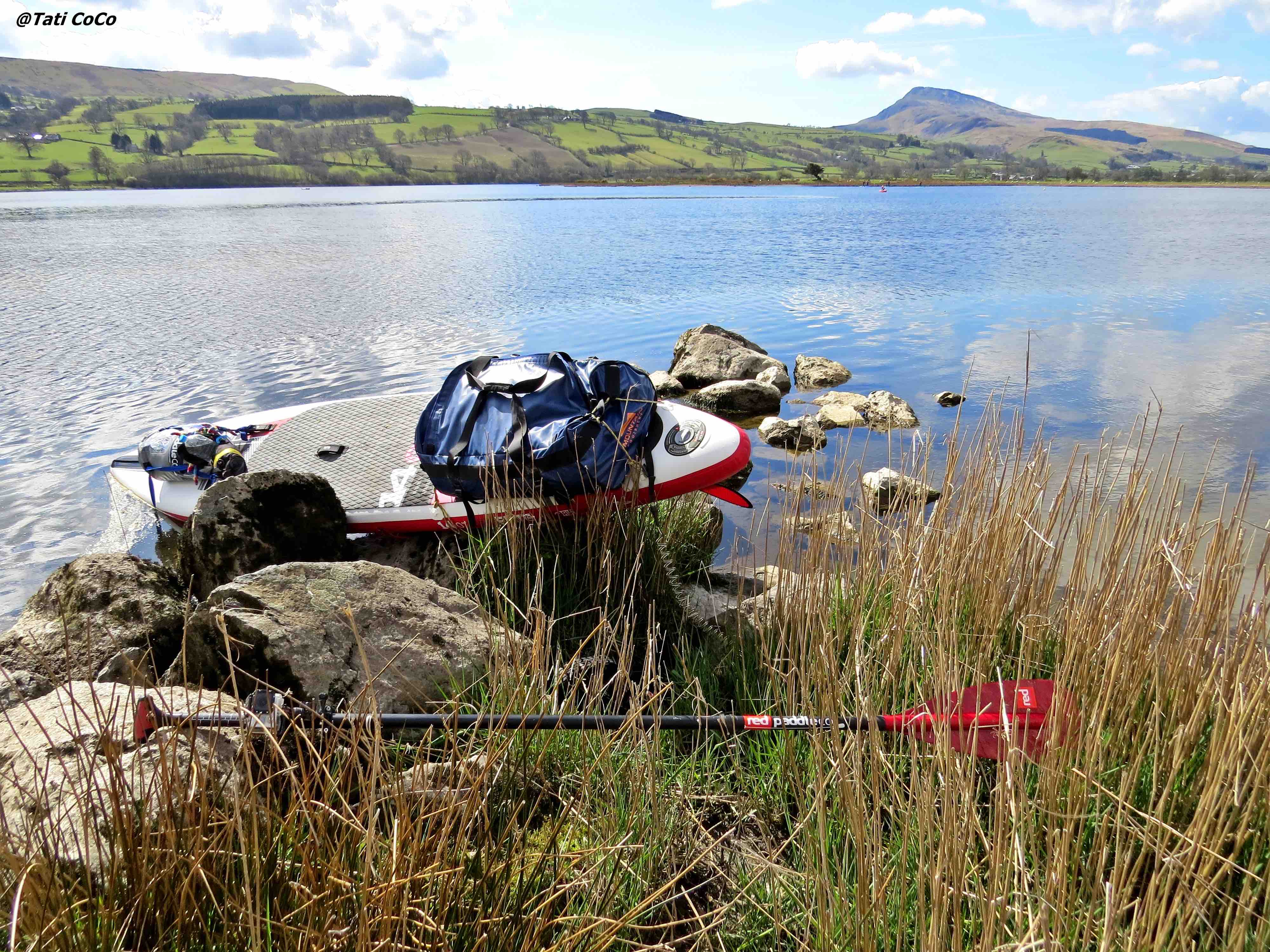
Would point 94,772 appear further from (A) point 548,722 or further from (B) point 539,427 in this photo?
(B) point 539,427

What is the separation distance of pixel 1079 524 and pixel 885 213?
167ft

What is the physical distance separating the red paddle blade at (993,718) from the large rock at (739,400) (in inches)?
342

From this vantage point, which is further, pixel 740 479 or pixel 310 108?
pixel 310 108

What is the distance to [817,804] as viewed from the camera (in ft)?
6.64

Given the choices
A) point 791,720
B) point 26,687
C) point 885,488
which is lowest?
point 885,488

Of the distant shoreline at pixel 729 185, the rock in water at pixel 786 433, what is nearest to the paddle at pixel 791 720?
the rock in water at pixel 786 433

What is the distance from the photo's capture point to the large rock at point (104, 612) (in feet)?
12.0

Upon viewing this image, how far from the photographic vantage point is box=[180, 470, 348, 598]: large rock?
14.7ft

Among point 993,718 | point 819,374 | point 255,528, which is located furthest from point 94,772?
point 819,374

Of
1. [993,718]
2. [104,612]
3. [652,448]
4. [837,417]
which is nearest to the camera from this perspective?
[993,718]

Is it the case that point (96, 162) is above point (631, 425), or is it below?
above

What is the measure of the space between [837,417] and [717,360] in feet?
8.80

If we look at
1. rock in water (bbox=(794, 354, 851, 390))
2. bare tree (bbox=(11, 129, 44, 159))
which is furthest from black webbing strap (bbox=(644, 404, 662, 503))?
bare tree (bbox=(11, 129, 44, 159))

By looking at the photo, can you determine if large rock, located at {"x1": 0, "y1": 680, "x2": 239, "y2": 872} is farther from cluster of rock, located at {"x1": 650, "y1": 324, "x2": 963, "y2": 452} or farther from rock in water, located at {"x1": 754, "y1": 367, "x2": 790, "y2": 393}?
rock in water, located at {"x1": 754, "y1": 367, "x2": 790, "y2": 393}
